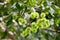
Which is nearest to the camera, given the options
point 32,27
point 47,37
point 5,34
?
point 32,27

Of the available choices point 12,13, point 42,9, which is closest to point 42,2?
point 42,9

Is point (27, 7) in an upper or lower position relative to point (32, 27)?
upper

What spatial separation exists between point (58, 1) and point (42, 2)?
19 cm

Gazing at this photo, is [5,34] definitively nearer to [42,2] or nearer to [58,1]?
[42,2]

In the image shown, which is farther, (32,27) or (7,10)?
(7,10)

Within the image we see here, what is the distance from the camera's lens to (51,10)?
3.43 feet

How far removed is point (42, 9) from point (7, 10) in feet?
0.66

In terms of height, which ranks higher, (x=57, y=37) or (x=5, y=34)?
(x=5, y=34)

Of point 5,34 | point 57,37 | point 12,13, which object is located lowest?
point 57,37

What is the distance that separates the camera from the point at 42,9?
1.09m

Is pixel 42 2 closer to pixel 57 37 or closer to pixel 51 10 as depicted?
pixel 51 10

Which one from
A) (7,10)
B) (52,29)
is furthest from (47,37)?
(7,10)

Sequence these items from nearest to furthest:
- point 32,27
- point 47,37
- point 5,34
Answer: point 32,27 → point 5,34 → point 47,37

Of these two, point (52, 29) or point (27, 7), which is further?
point (52, 29)
